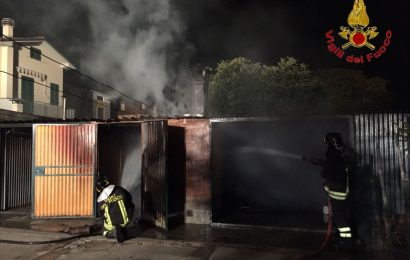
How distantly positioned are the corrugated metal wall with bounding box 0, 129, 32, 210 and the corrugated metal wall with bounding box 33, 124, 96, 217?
183cm

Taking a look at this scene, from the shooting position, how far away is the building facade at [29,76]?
2380cm

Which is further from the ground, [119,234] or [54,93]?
[54,93]

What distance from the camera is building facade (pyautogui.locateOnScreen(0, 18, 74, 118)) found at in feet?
A: 78.1

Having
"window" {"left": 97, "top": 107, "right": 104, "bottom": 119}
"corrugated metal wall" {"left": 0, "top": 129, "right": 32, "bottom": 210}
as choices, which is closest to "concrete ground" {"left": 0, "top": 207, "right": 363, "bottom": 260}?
"corrugated metal wall" {"left": 0, "top": 129, "right": 32, "bottom": 210}

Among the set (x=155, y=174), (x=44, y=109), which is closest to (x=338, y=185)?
(x=155, y=174)

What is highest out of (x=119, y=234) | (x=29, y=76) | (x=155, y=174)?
(x=29, y=76)

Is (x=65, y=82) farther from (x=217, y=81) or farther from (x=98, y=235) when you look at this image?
(x=98, y=235)

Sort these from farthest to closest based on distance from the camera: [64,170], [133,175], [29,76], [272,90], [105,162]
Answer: [29,76] → [272,90] → [133,175] → [105,162] → [64,170]

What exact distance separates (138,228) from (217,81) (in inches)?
687

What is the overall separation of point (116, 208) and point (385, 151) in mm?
5510

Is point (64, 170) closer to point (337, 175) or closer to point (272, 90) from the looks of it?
point (337, 175)

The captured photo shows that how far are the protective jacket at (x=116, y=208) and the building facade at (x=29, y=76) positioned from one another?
1871 cm

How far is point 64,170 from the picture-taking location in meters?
9.27

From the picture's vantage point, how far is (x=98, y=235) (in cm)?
739
